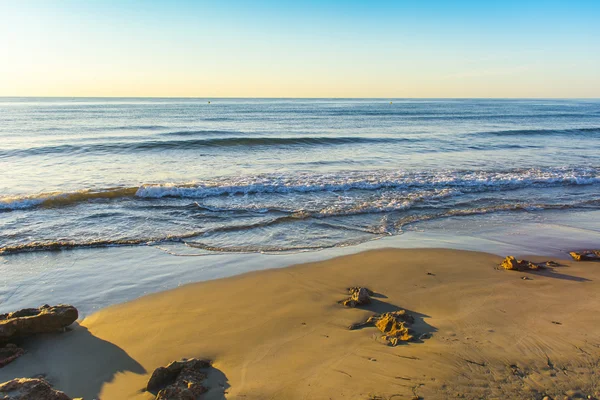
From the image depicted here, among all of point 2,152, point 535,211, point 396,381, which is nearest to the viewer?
point 396,381

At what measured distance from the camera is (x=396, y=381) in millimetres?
3373

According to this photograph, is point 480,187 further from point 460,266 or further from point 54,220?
point 54,220

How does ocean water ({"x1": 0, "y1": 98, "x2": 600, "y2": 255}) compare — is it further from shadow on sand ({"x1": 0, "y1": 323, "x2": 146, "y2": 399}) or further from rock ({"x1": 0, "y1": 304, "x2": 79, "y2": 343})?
shadow on sand ({"x1": 0, "y1": 323, "x2": 146, "y2": 399})

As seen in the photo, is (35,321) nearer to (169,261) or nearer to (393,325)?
(169,261)

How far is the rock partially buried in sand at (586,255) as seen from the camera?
21.8 ft

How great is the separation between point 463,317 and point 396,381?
1.66 m

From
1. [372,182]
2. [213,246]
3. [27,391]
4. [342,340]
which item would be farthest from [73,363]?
[372,182]

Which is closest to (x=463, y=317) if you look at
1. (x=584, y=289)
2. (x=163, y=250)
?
(x=584, y=289)

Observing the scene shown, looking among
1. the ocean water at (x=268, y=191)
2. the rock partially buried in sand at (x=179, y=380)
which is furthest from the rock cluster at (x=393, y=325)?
the ocean water at (x=268, y=191)

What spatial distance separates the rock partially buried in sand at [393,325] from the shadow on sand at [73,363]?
243 cm

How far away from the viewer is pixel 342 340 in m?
4.12

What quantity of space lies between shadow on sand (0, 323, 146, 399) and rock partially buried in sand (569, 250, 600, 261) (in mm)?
6950

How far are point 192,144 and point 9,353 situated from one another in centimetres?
1973

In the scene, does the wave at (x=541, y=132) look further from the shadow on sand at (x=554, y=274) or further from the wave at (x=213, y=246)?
the shadow on sand at (x=554, y=274)
